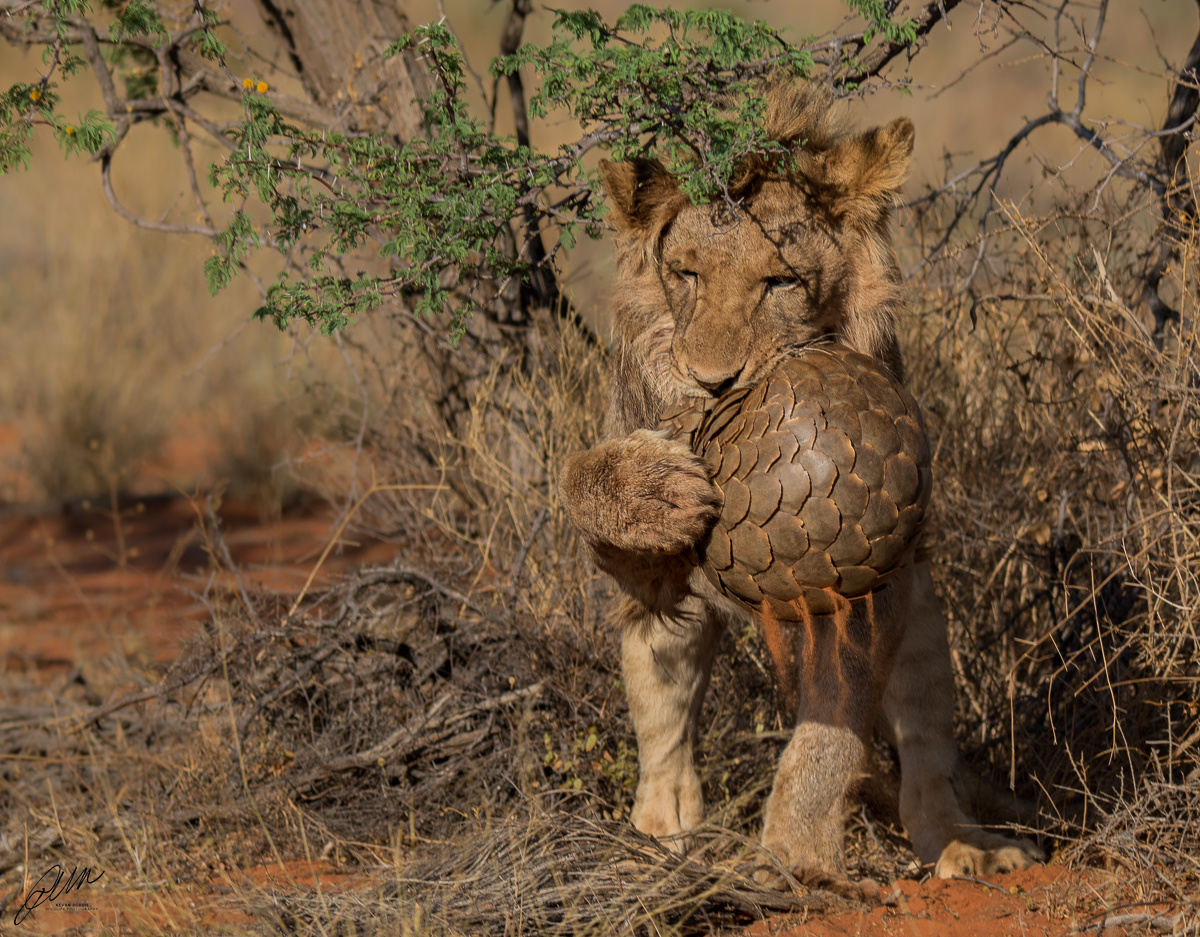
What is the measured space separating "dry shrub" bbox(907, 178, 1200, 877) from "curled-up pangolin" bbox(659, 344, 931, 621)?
1148mm

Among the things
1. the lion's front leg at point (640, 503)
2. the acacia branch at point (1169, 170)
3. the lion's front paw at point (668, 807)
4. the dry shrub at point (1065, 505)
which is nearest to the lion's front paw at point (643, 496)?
the lion's front leg at point (640, 503)

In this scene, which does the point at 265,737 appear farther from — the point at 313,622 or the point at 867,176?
the point at 867,176

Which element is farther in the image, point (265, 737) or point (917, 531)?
point (265, 737)

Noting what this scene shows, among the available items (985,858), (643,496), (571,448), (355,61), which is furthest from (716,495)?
(355,61)

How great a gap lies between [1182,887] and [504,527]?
2997mm

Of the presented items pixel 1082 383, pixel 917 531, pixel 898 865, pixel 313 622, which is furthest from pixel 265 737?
pixel 1082 383

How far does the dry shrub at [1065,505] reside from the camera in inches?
146

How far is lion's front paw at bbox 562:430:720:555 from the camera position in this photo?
2.88 m

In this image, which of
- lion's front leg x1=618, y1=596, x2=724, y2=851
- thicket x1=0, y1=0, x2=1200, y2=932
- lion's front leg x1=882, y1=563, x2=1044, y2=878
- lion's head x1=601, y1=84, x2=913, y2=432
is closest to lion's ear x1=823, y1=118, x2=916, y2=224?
lion's head x1=601, y1=84, x2=913, y2=432

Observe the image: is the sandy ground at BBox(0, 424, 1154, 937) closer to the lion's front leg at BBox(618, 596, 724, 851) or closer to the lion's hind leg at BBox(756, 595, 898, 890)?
the lion's hind leg at BBox(756, 595, 898, 890)

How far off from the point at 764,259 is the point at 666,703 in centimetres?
156

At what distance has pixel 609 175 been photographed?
351 cm

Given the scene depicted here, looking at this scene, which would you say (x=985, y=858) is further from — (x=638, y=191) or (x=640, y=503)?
(x=638, y=191)

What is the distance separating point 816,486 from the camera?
267cm
